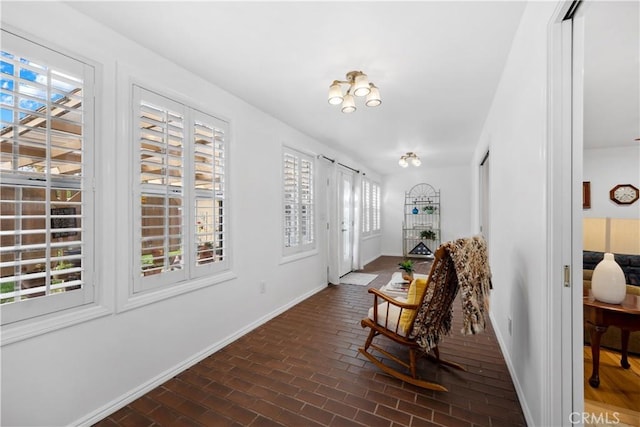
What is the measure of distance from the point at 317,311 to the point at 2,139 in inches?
123

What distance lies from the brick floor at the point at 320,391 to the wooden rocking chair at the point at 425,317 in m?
0.09

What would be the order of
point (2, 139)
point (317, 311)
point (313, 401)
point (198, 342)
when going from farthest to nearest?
1. point (317, 311)
2. point (198, 342)
3. point (313, 401)
4. point (2, 139)

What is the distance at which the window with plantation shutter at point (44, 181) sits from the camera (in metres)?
A: 1.38

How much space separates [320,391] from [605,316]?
1.86 m

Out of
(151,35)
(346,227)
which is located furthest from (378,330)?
(346,227)

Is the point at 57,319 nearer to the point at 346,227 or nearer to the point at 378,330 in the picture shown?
the point at 378,330

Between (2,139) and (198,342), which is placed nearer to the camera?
(2,139)

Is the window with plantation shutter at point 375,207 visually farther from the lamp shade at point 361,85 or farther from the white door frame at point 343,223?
the lamp shade at point 361,85

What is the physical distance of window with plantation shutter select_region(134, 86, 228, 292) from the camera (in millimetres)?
1990

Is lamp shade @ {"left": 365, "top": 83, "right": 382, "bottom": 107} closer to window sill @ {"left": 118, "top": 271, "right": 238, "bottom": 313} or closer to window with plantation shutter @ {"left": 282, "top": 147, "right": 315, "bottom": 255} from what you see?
window with plantation shutter @ {"left": 282, "top": 147, "right": 315, "bottom": 255}

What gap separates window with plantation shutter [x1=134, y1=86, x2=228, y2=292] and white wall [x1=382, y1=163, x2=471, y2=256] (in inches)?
218

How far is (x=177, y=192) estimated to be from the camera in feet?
7.26

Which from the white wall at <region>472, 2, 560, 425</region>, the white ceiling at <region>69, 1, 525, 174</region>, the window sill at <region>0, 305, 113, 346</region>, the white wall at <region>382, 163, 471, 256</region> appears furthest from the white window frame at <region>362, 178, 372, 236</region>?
the window sill at <region>0, 305, 113, 346</region>

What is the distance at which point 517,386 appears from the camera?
6.15ft
